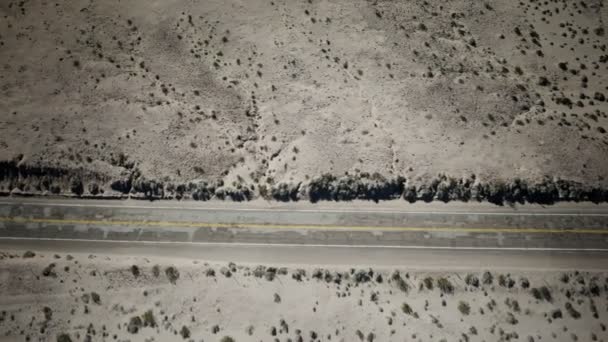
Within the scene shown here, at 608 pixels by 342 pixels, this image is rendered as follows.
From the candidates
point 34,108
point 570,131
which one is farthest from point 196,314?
point 570,131

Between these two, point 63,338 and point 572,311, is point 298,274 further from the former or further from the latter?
point 572,311

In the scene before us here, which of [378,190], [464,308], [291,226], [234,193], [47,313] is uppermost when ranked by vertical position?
[378,190]

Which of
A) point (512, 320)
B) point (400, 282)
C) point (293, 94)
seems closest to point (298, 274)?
point (400, 282)

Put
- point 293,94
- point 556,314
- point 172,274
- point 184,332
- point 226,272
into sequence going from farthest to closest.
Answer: point 293,94 → point 226,272 → point 172,274 → point 556,314 → point 184,332

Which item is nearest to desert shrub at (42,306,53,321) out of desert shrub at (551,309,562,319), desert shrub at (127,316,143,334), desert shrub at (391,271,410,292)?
desert shrub at (127,316,143,334)

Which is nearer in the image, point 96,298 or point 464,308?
point 464,308

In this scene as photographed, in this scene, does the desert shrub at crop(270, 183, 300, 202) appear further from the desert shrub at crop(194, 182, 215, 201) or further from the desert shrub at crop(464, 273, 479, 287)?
the desert shrub at crop(464, 273, 479, 287)
